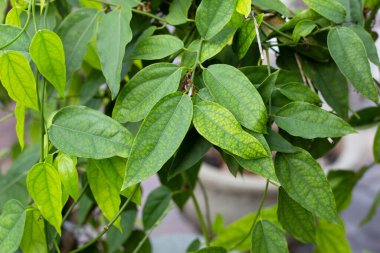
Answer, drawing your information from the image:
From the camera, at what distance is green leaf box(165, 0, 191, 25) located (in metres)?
0.44

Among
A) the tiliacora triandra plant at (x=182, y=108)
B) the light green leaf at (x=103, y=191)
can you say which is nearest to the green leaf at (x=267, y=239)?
the tiliacora triandra plant at (x=182, y=108)

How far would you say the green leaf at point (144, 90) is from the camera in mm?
383

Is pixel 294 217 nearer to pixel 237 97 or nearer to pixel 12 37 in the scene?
pixel 237 97

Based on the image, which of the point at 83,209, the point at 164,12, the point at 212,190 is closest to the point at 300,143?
the point at 164,12

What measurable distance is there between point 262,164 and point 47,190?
5.7 inches

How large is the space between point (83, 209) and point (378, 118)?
1.18 feet

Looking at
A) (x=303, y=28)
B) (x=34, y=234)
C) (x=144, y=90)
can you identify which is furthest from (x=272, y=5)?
(x=34, y=234)

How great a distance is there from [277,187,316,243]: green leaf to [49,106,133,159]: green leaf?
0.12m

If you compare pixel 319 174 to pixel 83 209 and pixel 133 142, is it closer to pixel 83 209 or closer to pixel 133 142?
pixel 133 142

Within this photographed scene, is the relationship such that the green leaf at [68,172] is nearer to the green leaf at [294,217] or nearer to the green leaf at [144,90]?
the green leaf at [144,90]

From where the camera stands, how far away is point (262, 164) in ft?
1.16

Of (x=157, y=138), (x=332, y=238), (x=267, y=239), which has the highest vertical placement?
(x=157, y=138)

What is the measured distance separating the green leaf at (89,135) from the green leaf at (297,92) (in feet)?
0.39

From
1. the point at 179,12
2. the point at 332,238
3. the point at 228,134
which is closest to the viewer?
the point at 228,134
